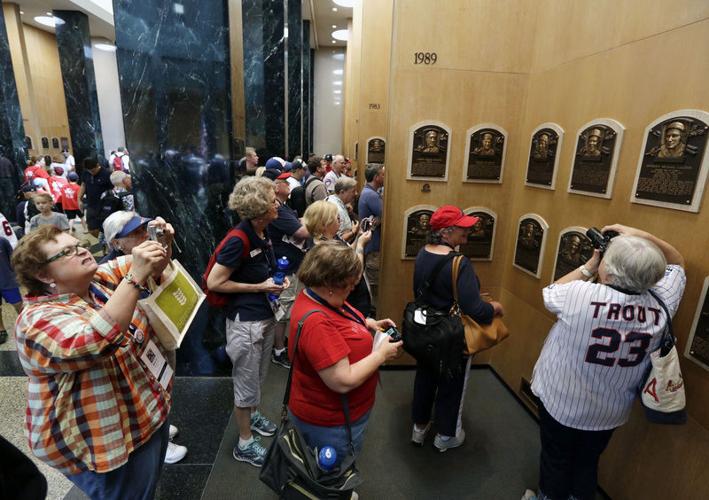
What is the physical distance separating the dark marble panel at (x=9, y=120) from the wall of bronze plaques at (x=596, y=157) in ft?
35.8

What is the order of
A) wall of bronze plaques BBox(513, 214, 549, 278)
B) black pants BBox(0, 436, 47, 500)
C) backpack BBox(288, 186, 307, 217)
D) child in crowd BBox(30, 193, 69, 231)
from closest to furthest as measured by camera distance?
black pants BBox(0, 436, 47, 500) < wall of bronze plaques BBox(513, 214, 549, 278) < child in crowd BBox(30, 193, 69, 231) < backpack BBox(288, 186, 307, 217)

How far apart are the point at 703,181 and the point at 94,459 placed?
118 inches

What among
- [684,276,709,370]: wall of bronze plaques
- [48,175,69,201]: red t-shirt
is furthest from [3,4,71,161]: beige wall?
[684,276,709,370]: wall of bronze plaques

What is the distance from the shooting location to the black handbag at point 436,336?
8.48 ft

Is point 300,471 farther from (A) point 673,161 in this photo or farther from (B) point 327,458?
(A) point 673,161

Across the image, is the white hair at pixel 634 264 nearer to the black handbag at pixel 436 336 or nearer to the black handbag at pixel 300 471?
the black handbag at pixel 436 336

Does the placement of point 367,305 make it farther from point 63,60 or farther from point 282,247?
point 63,60

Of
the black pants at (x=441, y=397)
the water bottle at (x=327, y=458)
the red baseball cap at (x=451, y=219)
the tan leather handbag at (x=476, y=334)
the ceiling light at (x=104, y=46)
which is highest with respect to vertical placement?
the ceiling light at (x=104, y=46)

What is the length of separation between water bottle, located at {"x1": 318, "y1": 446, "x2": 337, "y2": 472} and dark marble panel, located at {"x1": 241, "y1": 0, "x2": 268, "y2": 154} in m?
7.00

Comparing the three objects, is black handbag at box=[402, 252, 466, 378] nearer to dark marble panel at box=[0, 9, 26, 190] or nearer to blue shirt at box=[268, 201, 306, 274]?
blue shirt at box=[268, 201, 306, 274]

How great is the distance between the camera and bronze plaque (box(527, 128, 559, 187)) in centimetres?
307

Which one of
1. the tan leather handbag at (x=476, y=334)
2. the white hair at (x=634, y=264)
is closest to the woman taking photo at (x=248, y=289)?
the tan leather handbag at (x=476, y=334)

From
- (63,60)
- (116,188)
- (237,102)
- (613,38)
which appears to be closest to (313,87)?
(63,60)

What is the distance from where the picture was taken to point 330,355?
65.4 inches
